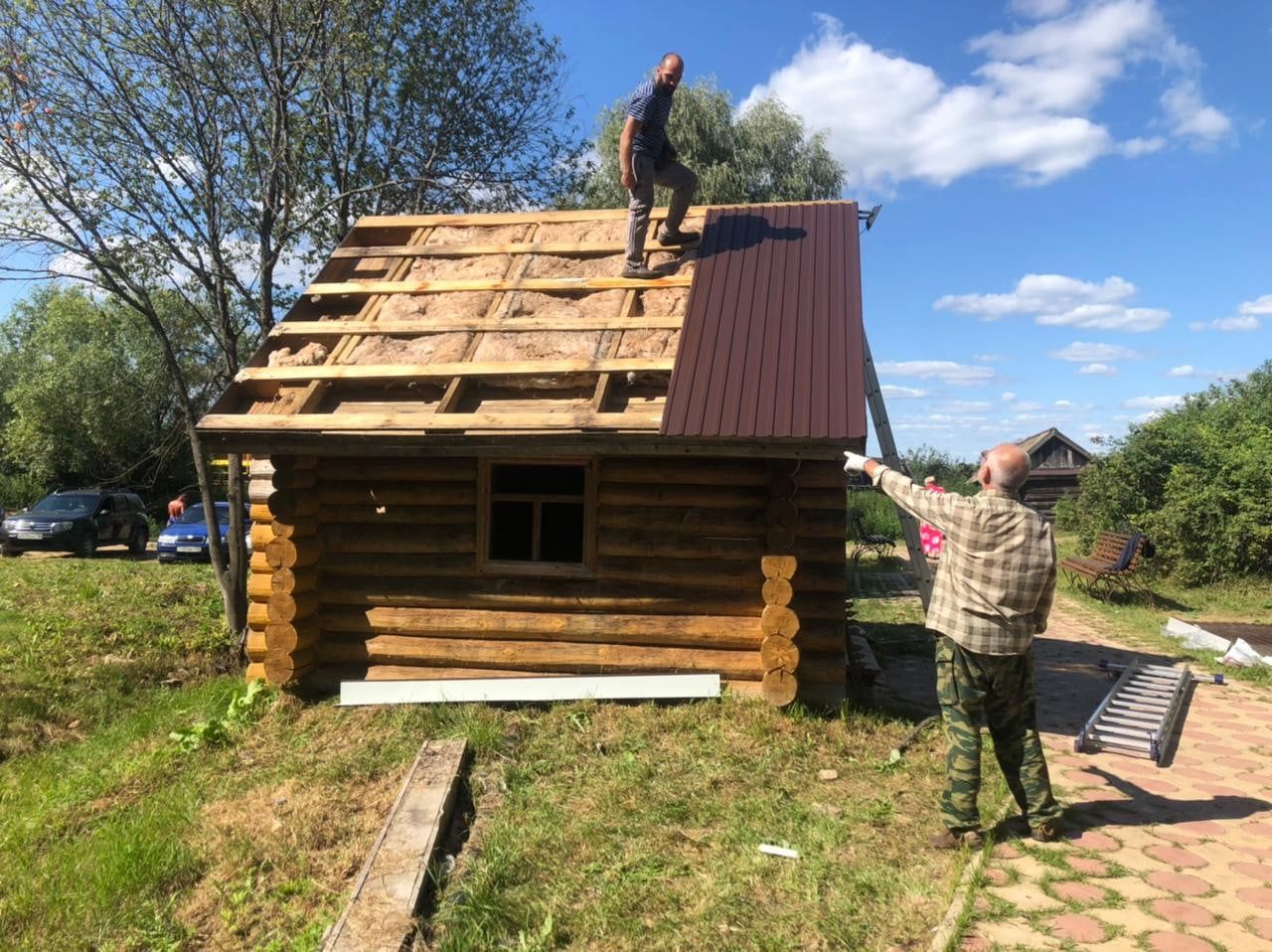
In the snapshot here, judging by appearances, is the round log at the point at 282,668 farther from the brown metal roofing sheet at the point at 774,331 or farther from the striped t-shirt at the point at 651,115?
the striped t-shirt at the point at 651,115

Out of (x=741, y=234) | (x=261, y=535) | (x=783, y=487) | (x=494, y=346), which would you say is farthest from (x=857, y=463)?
(x=261, y=535)

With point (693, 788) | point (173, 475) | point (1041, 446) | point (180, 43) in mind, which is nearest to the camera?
point (693, 788)

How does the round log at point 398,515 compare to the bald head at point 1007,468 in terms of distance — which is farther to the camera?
the round log at point 398,515

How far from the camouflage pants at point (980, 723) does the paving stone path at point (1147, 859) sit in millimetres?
288

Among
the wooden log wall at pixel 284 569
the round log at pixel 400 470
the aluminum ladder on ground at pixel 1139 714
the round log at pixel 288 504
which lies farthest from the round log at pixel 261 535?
the aluminum ladder on ground at pixel 1139 714

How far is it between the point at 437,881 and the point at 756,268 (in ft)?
20.2

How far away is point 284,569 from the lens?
7156 millimetres

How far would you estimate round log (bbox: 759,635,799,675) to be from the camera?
21.5 feet

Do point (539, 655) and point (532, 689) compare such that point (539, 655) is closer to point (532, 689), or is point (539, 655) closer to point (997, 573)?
point (532, 689)

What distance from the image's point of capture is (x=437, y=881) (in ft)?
14.3

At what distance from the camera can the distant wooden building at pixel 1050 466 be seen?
3469 cm

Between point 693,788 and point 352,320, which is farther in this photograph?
point 352,320

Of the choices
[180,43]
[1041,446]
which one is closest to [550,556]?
[180,43]

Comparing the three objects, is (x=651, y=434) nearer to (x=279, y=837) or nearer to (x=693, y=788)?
(x=693, y=788)
